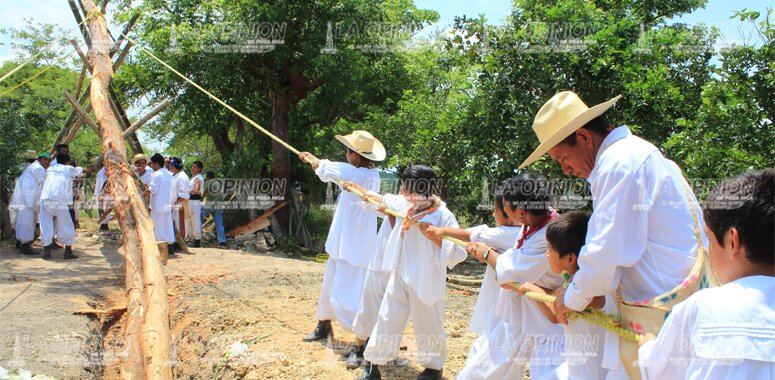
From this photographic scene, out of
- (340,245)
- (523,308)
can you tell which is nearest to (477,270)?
(340,245)

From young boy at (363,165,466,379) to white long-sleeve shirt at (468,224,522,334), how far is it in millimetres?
536

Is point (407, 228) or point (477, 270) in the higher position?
point (407, 228)

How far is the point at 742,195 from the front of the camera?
1.74 m

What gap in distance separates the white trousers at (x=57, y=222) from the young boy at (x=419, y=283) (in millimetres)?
8129

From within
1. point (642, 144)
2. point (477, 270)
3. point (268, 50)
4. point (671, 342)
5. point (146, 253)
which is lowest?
point (477, 270)

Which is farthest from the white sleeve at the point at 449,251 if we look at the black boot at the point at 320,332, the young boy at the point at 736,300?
the young boy at the point at 736,300

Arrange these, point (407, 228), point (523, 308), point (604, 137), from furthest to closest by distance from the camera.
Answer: point (407, 228), point (523, 308), point (604, 137)

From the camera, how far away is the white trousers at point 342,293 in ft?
17.7

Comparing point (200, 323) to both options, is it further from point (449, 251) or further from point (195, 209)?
point (195, 209)

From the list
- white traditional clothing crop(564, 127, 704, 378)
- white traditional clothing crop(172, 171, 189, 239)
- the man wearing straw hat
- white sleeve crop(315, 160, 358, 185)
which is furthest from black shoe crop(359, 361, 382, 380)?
white traditional clothing crop(172, 171, 189, 239)

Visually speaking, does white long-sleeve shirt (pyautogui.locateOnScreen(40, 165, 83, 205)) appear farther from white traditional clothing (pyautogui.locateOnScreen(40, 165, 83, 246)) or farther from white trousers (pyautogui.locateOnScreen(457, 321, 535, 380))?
white trousers (pyautogui.locateOnScreen(457, 321, 535, 380))

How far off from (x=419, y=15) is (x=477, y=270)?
777 cm

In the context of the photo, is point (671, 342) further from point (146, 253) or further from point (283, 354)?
point (146, 253)

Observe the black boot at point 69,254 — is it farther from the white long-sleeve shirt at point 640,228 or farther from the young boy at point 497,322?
the white long-sleeve shirt at point 640,228
